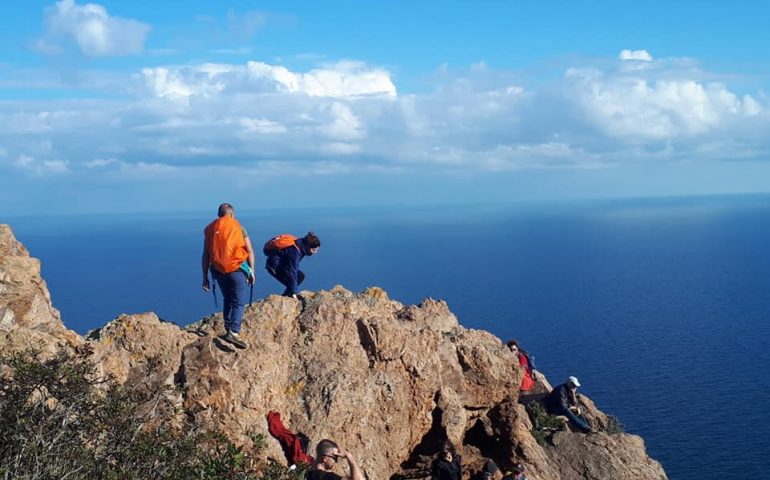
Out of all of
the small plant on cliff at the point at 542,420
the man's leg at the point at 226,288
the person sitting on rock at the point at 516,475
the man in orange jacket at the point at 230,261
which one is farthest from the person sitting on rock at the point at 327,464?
the small plant on cliff at the point at 542,420

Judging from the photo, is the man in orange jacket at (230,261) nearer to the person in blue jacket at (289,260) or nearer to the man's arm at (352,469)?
the person in blue jacket at (289,260)

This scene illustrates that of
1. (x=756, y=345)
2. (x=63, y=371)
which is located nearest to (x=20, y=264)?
(x=63, y=371)

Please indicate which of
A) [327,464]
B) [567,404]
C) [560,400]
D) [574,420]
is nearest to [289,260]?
[327,464]

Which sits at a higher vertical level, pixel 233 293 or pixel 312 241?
pixel 312 241

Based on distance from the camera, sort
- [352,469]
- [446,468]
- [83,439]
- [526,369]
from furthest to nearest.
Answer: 1. [526,369]
2. [446,468]
3. [352,469]
4. [83,439]

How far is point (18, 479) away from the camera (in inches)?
271

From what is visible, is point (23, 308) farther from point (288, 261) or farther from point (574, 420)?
point (574, 420)

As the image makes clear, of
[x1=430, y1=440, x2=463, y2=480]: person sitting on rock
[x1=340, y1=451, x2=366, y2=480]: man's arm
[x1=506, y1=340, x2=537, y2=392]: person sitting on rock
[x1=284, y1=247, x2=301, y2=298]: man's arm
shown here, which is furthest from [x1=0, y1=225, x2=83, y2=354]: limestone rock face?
[x1=506, y1=340, x2=537, y2=392]: person sitting on rock

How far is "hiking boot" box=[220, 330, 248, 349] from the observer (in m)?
14.2

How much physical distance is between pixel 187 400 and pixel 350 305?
492 cm

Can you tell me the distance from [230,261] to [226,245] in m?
0.33

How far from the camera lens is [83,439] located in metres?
8.59

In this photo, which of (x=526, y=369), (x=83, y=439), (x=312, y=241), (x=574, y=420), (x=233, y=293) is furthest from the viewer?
(x=526, y=369)

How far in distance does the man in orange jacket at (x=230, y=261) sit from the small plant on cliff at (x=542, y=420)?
10.9 metres
